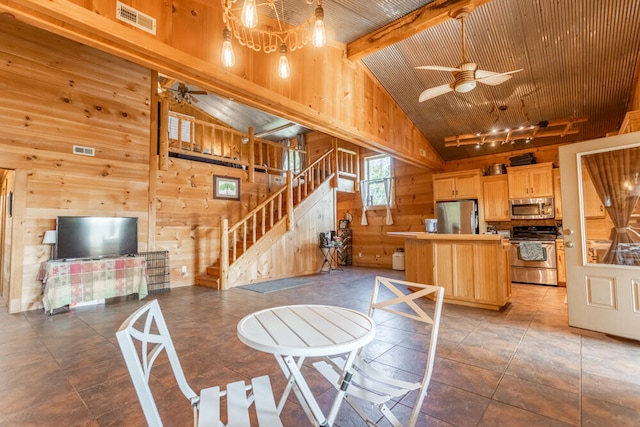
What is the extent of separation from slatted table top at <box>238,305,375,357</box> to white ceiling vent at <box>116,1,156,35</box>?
99.0 inches

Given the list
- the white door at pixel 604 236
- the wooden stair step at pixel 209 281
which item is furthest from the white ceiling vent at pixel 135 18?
the white door at pixel 604 236

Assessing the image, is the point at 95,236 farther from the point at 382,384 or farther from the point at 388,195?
the point at 388,195

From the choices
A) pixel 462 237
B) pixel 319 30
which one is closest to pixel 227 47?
pixel 319 30

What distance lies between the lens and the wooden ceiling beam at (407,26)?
3.67 metres

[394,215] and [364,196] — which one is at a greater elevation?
[364,196]

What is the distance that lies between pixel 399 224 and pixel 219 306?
546cm

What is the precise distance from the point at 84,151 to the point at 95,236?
130 centimetres

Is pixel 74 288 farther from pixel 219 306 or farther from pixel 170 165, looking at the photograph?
pixel 170 165

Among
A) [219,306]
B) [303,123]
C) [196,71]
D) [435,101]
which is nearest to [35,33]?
[196,71]

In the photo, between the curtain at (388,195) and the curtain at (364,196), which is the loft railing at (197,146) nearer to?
the curtain at (364,196)

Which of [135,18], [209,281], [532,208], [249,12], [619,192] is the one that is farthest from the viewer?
[532,208]

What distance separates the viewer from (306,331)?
1373 mm

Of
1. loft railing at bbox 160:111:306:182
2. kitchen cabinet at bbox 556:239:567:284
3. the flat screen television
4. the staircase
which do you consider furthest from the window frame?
the flat screen television

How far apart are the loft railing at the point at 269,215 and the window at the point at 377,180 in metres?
1.31
